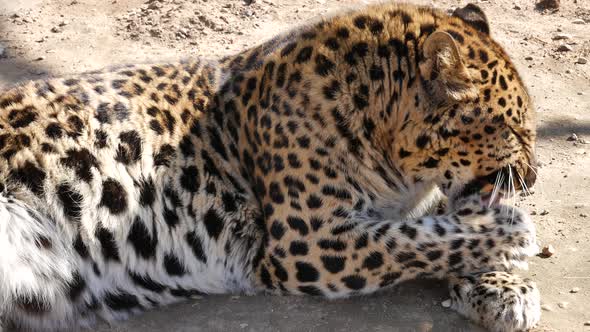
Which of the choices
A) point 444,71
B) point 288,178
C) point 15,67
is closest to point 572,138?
point 444,71

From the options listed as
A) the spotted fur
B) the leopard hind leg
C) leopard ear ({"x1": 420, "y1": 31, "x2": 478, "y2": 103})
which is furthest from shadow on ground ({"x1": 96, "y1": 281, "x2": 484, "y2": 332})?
leopard ear ({"x1": 420, "y1": 31, "x2": 478, "y2": 103})

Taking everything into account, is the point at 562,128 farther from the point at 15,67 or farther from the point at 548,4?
the point at 15,67

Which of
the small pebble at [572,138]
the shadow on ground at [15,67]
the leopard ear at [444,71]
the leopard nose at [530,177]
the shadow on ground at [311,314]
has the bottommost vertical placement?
the shadow on ground at [311,314]

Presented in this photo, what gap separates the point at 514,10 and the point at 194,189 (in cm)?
619

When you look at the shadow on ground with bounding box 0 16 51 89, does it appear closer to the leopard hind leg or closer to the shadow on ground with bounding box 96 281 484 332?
the leopard hind leg

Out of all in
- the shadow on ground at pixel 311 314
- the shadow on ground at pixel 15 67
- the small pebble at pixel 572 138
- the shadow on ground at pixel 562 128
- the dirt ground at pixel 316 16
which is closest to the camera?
the shadow on ground at pixel 311 314

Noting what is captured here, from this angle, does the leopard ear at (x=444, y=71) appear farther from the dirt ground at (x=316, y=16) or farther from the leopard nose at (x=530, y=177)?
the dirt ground at (x=316, y=16)

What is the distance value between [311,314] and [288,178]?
971 mm

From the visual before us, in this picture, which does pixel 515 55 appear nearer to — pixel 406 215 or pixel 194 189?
pixel 406 215

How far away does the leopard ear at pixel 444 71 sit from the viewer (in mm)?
5457

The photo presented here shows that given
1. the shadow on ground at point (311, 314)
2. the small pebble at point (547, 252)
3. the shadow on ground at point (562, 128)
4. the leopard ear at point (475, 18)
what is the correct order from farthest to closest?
1. the shadow on ground at point (562, 128)
2. the small pebble at point (547, 252)
3. the leopard ear at point (475, 18)
4. the shadow on ground at point (311, 314)

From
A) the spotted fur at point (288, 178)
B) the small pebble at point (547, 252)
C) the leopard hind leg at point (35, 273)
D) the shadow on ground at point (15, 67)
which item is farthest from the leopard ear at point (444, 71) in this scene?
the shadow on ground at point (15, 67)

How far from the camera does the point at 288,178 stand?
588 centimetres

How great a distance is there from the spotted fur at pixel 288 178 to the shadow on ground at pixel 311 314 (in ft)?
0.36
